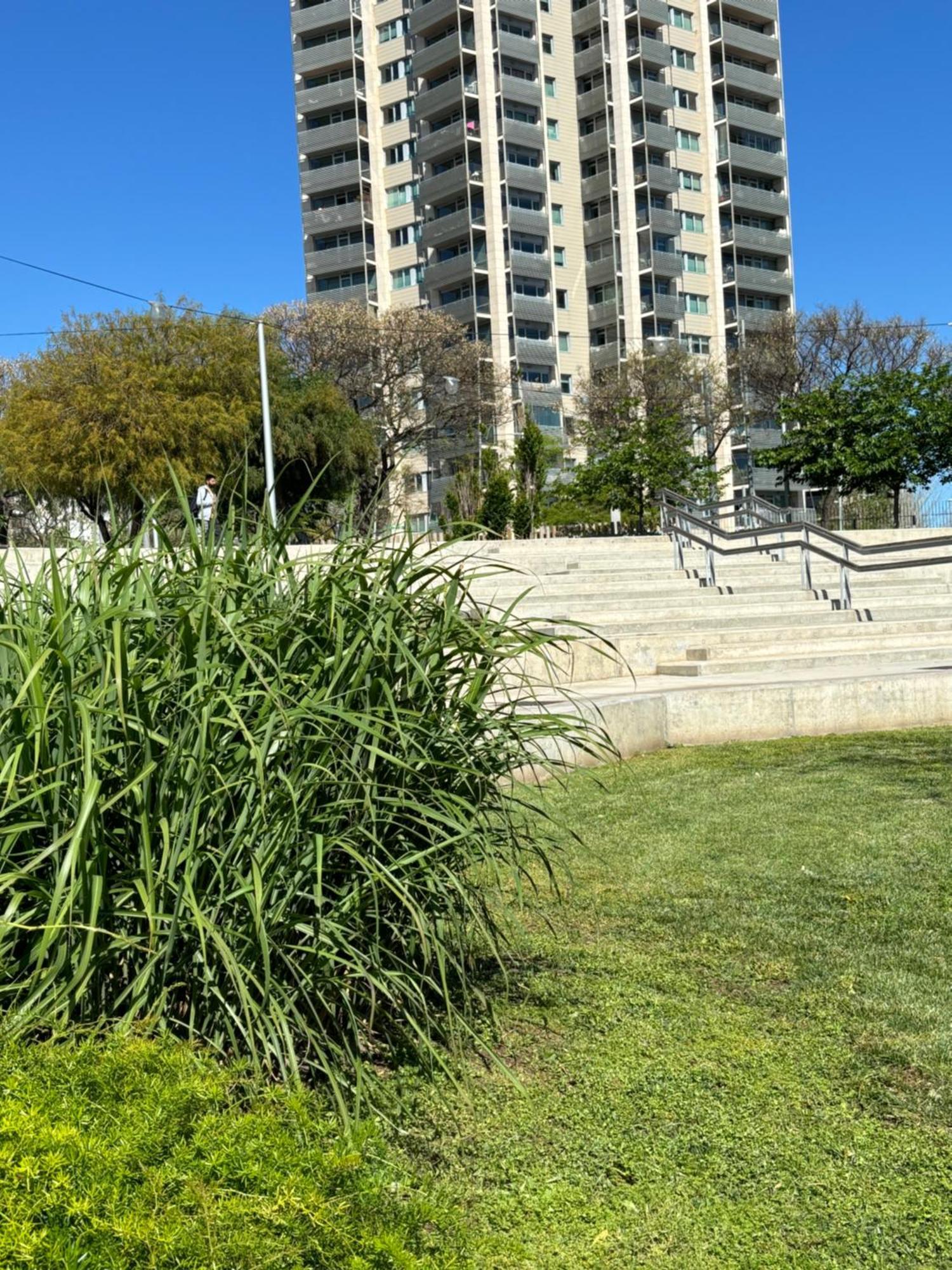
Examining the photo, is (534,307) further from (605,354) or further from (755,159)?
(755,159)

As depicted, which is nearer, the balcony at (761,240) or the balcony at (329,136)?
the balcony at (329,136)

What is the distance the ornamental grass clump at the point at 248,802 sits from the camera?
9.26 feet

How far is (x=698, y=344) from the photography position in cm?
7319

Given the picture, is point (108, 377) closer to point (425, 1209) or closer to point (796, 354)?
point (425, 1209)

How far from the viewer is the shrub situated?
1772 mm

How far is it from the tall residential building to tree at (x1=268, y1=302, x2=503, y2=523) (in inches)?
473

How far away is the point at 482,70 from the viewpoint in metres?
67.6

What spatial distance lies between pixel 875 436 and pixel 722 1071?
37.9 m

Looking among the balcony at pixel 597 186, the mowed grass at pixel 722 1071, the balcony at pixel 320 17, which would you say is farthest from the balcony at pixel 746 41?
the mowed grass at pixel 722 1071

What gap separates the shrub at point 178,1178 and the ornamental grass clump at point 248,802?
0.89 feet

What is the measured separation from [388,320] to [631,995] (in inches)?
2008

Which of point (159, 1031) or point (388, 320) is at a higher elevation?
point (388, 320)

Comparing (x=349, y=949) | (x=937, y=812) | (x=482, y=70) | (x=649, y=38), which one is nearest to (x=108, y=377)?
(x=937, y=812)

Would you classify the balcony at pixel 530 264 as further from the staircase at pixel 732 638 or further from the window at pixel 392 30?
the staircase at pixel 732 638
